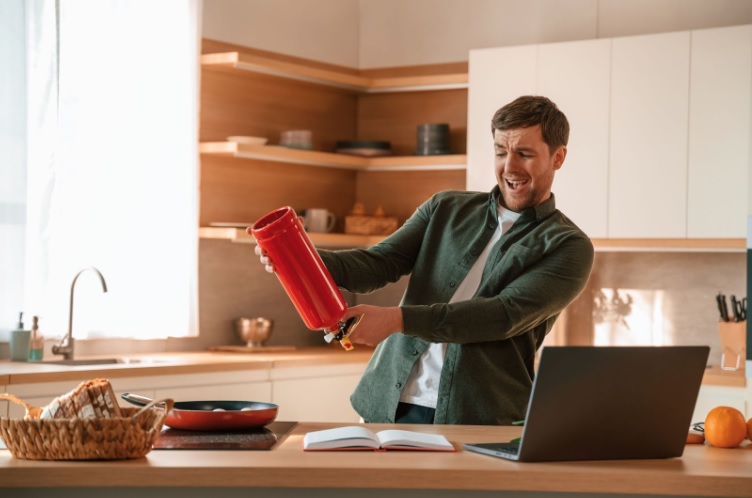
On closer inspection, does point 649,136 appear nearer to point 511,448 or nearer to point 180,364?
point 180,364

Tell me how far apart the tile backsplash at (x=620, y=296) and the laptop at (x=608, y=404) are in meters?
2.87

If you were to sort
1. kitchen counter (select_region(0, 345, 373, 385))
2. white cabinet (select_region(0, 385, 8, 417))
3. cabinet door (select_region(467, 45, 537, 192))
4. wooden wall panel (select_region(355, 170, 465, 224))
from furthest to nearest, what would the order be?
wooden wall panel (select_region(355, 170, 465, 224)), cabinet door (select_region(467, 45, 537, 192)), kitchen counter (select_region(0, 345, 373, 385)), white cabinet (select_region(0, 385, 8, 417))

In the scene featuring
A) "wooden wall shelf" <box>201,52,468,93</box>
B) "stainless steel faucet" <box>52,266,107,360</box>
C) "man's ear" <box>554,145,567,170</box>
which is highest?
"wooden wall shelf" <box>201,52,468,93</box>

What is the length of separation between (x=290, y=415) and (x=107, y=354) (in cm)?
77

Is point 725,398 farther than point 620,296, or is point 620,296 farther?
point 620,296

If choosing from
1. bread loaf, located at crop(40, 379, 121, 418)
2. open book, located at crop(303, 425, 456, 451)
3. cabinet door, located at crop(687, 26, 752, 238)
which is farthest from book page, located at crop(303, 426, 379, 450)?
cabinet door, located at crop(687, 26, 752, 238)

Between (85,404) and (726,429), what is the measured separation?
1.22 meters

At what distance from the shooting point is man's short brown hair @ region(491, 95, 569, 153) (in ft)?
8.80

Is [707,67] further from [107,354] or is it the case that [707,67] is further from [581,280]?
[107,354]

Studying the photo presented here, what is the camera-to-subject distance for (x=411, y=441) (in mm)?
2113

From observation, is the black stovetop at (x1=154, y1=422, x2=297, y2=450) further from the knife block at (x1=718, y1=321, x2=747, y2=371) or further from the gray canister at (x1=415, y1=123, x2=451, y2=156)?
the gray canister at (x1=415, y1=123, x2=451, y2=156)

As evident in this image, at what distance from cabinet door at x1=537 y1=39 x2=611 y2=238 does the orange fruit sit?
2440mm

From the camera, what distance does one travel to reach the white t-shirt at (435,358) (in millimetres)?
2723

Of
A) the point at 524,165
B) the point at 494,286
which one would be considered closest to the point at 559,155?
the point at 524,165
